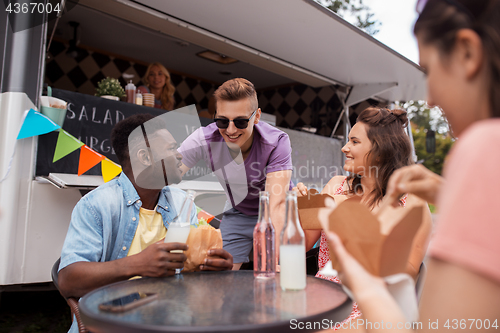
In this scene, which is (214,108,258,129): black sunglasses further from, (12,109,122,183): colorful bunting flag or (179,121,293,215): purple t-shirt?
(12,109,122,183): colorful bunting flag

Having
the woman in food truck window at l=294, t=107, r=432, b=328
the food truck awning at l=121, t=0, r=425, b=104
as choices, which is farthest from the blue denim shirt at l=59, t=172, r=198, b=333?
the food truck awning at l=121, t=0, r=425, b=104

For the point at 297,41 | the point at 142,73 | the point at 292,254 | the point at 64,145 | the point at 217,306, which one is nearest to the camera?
the point at 217,306

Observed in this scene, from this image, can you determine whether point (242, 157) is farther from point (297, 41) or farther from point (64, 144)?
point (297, 41)

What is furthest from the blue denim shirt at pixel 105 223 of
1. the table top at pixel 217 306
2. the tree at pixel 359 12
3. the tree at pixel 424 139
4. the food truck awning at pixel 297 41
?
the tree at pixel 424 139

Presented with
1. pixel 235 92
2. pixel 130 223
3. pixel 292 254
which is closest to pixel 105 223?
pixel 130 223

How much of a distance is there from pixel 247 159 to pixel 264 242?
125 cm

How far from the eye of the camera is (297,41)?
3.96 m

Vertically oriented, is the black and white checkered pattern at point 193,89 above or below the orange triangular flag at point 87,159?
above

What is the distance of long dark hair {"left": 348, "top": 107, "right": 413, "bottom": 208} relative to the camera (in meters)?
2.00

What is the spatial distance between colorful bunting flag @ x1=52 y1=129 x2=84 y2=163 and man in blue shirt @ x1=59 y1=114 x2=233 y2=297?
3.21 ft

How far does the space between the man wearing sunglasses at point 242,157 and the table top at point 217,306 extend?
976 mm

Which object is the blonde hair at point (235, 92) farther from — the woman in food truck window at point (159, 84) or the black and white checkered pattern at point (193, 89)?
the black and white checkered pattern at point (193, 89)

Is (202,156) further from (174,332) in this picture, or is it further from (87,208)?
(174,332)

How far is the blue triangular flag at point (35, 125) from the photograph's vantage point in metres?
2.36
